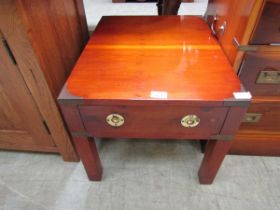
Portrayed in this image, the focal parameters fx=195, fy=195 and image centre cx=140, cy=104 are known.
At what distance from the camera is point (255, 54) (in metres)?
0.69

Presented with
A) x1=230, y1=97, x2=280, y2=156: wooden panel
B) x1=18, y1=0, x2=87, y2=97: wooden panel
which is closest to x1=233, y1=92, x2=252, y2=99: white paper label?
x1=230, y1=97, x2=280, y2=156: wooden panel

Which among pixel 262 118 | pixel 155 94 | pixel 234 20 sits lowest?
pixel 262 118

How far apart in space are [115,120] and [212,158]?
1.45 ft

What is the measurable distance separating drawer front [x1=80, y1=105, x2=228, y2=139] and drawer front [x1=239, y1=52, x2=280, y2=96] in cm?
22

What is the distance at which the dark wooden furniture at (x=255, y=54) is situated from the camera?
62 cm

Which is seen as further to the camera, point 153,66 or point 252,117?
point 252,117

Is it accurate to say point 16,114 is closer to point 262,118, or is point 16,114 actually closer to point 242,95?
point 242,95

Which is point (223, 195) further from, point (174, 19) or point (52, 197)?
point (174, 19)

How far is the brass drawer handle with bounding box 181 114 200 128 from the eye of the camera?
65 centimetres

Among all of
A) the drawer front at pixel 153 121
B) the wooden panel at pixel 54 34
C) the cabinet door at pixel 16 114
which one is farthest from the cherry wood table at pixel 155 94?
the cabinet door at pixel 16 114

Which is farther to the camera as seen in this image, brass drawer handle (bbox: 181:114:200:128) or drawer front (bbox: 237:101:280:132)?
drawer front (bbox: 237:101:280:132)

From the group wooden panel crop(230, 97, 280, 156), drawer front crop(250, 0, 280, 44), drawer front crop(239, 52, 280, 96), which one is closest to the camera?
drawer front crop(250, 0, 280, 44)

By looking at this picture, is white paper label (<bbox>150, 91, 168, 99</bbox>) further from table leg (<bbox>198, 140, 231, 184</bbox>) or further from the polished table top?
table leg (<bbox>198, 140, 231, 184</bbox>)

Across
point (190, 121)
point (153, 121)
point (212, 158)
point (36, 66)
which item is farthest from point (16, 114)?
point (212, 158)
